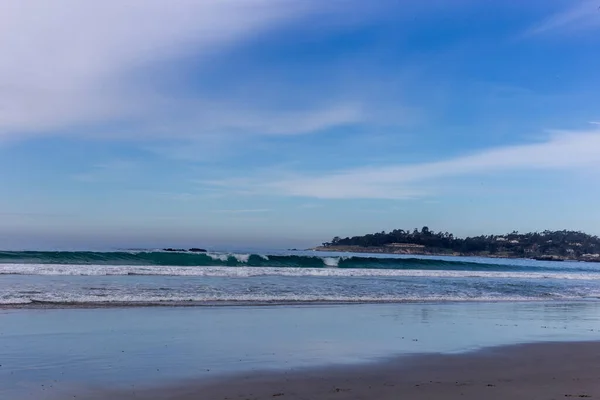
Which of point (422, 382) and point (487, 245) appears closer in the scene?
point (422, 382)

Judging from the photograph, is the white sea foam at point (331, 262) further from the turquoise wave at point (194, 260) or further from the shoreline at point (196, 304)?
the shoreline at point (196, 304)

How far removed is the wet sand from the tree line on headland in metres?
105

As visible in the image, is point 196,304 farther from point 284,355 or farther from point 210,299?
point 284,355

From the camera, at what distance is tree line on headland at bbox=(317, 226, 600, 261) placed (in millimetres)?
118625

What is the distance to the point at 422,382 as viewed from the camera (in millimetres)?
7961

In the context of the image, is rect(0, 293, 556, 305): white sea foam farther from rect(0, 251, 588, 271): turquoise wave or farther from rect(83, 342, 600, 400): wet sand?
rect(0, 251, 588, 271): turquoise wave

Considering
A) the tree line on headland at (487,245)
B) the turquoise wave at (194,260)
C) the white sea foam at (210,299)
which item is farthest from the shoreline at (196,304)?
the tree line on headland at (487,245)

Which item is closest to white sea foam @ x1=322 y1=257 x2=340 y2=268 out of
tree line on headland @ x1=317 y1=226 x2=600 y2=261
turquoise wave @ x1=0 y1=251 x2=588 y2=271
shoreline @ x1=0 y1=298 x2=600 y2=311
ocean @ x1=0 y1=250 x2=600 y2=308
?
turquoise wave @ x1=0 y1=251 x2=588 y2=271

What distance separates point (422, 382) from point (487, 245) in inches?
4931

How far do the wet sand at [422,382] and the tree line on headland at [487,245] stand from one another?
344 ft

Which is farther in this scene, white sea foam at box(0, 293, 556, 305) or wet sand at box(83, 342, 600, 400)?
white sea foam at box(0, 293, 556, 305)

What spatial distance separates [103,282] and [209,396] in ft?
52.0

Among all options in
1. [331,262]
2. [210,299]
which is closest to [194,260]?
[331,262]

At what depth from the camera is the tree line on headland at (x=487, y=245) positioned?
118625mm
